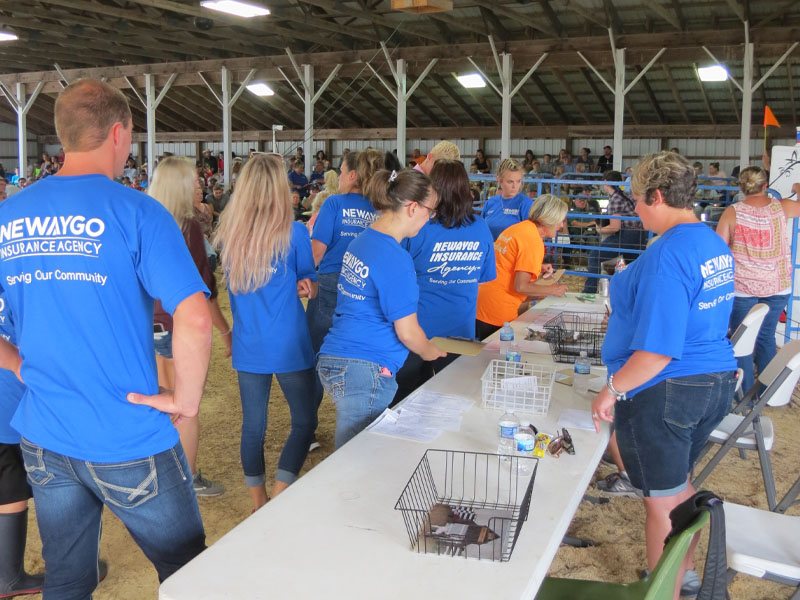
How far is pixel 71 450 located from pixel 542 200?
2.94m

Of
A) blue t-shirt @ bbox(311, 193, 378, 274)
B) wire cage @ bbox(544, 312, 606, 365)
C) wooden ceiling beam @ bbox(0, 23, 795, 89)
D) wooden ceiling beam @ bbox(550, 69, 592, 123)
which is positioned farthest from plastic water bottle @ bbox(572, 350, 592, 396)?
wooden ceiling beam @ bbox(550, 69, 592, 123)

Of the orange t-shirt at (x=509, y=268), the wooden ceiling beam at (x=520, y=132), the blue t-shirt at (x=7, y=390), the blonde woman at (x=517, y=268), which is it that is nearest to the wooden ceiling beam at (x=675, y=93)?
the wooden ceiling beam at (x=520, y=132)

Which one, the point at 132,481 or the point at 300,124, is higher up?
the point at 300,124

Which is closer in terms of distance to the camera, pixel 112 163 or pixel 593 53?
pixel 112 163

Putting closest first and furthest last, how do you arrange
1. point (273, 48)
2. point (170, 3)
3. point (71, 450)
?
point (71, 450) → point (170, 3) → point (273, 48)

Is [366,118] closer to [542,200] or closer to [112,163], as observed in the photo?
[542,200]

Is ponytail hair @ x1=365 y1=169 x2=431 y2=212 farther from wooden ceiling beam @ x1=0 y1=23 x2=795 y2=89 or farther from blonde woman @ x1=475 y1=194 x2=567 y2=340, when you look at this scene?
wooden ceiling beam @ x1=0 y1=23 x2=795 y2=89

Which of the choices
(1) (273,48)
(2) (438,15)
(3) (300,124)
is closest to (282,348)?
(2) (438,15)

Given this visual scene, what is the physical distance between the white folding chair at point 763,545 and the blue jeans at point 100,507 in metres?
1.43

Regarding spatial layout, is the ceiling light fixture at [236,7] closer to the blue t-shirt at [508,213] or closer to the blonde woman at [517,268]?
the blue t-shirt at [508,213]

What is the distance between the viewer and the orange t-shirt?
391cm

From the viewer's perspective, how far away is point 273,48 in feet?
54.0

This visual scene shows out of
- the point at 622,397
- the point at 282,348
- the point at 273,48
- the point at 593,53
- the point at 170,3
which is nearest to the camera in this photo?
the point at 622,397

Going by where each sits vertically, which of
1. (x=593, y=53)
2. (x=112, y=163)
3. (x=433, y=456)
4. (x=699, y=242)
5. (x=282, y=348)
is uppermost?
(x=593, y=53)
